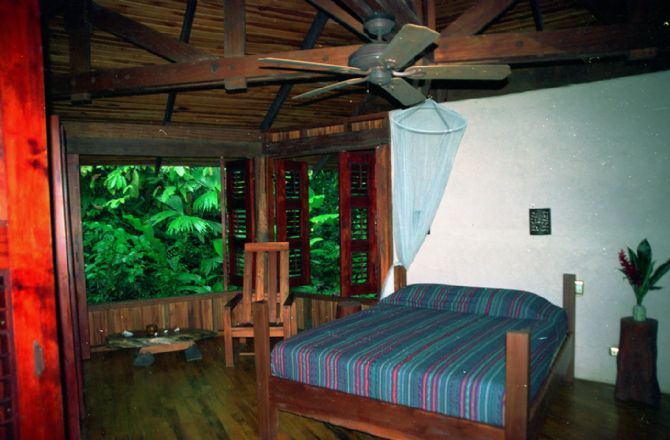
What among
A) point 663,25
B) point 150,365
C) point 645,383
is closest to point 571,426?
point 645,383

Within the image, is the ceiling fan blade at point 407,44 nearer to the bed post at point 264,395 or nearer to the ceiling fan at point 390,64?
the ceiling fan at point 390,64

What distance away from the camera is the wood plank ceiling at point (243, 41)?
9.93ft

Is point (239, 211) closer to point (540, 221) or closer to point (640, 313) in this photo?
point (540, 221)

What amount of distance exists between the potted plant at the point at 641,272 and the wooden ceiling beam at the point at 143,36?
359cm

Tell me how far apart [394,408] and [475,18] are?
2619mm

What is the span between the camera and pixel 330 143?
5270 mm

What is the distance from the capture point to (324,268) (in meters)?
9.18

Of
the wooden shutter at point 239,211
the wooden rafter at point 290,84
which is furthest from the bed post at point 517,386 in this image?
the wooden shutter at point 239,211

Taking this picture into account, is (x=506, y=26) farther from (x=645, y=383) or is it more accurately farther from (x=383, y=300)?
(x=645, y=383)

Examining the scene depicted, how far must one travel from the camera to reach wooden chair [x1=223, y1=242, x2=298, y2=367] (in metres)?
4.46

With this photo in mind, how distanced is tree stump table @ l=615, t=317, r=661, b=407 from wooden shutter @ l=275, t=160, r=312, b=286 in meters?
3.48

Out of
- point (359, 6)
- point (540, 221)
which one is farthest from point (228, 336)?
point (359, 6)

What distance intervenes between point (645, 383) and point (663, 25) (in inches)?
98.4

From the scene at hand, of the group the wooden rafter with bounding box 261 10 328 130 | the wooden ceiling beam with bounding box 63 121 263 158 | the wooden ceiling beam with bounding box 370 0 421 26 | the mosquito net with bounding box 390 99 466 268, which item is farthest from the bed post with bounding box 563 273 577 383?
the wooden ceiling beam with bounding box 63 121 263 158
